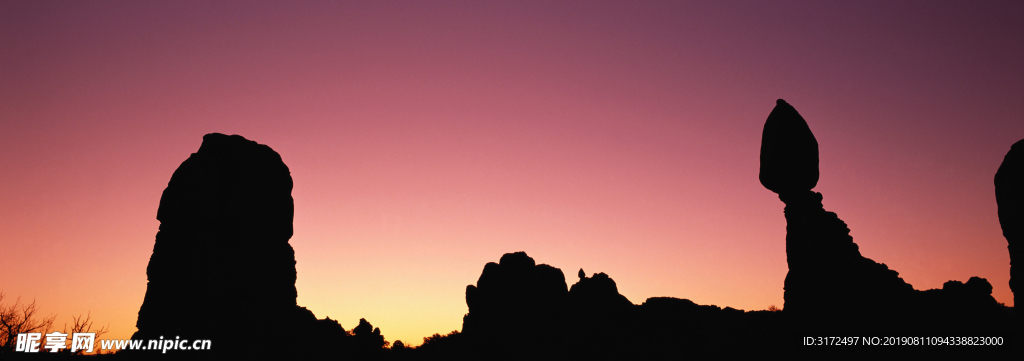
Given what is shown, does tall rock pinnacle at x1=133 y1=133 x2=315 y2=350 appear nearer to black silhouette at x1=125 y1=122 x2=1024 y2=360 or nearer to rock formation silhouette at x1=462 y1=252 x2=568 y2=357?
black silhouette at x1=125 y1=122 x2=1024 y2=360

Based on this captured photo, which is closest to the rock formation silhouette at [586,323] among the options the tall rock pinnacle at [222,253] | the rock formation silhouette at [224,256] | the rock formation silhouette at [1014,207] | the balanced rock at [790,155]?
the balanced rock at [790,155]

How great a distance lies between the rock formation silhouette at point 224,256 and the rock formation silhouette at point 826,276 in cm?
2502

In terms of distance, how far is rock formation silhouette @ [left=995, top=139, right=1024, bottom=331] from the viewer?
650 inches

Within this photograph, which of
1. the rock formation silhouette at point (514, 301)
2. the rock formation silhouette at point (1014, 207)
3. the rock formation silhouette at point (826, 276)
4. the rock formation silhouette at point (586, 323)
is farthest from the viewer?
the rock formation silhouette at point (514, 301)

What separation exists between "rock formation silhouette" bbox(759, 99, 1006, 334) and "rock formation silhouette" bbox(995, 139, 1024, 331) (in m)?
5.02

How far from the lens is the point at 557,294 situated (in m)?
55.6

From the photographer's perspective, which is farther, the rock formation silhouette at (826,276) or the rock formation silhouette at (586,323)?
the rock formation silhouette at (586,323)

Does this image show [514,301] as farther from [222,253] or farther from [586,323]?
[222,253]

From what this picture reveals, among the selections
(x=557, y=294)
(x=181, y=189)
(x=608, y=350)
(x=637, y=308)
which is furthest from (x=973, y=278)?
(x=181, y=189)

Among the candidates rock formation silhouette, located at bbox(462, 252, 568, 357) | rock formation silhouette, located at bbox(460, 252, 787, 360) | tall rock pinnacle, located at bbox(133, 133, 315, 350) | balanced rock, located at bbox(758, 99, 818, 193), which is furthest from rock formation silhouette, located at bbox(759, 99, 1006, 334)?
rock formation silhouette, located at bbox(462, 252, 568, 357)

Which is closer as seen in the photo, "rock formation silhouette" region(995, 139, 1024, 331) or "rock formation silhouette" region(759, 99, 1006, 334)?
"rock formation silhouette" region(995, 139, 1024, 331)

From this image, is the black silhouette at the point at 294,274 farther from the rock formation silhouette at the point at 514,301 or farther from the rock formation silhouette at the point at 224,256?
the rock formation silhouette at the point at 514,301

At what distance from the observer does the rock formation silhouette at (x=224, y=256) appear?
23344 mm

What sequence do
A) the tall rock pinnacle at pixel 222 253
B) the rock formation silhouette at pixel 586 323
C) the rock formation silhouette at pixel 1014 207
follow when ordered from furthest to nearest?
the rock formation silhouette at pixel 586 323 → the tall rock pinnacle at pixel 222 253 → the rock formation silhouette at pixel 1014 207
